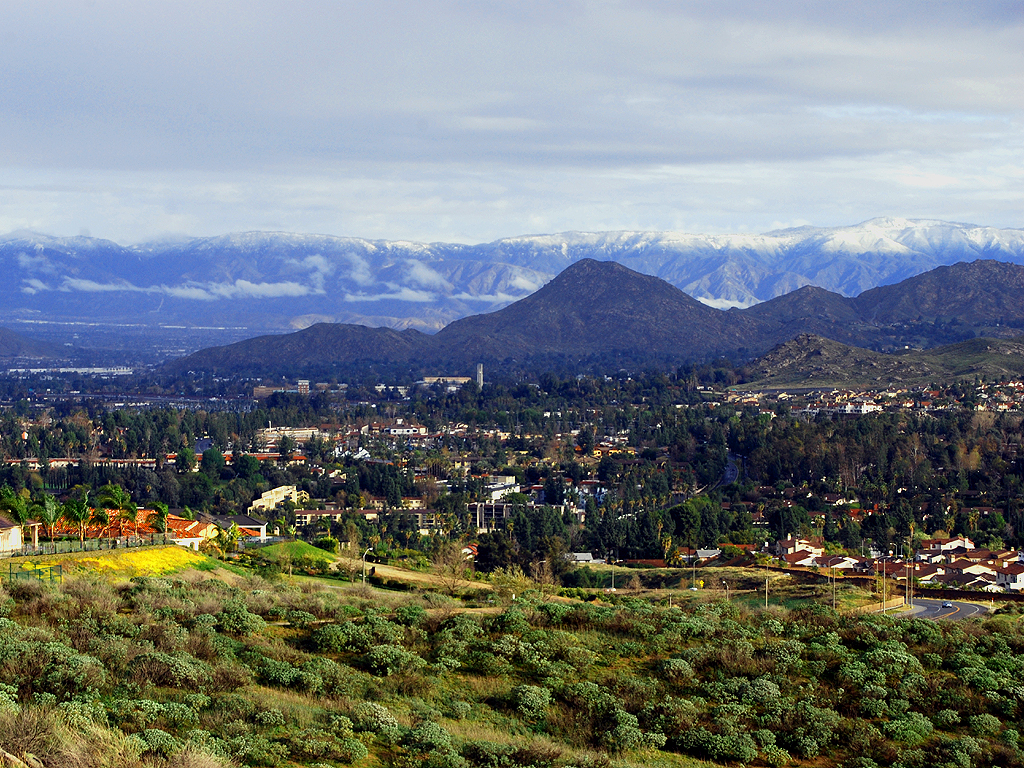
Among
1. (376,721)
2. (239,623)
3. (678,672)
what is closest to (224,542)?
(239,623)

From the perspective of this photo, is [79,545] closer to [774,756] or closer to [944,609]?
[774,756]

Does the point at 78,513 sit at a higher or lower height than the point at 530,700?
higher

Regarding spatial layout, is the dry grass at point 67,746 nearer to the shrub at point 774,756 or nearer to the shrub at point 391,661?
the shrub at point 391,661

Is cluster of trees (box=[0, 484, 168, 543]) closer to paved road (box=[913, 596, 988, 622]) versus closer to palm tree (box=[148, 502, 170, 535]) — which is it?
palm tree (box=[148, 502, 170, 535])

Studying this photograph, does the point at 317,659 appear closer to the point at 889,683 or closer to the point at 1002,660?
the point at 889,683

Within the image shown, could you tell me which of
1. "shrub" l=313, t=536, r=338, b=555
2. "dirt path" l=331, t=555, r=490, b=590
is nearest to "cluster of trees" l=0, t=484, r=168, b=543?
"dirt path" l=331, t=555, r=490, b=590

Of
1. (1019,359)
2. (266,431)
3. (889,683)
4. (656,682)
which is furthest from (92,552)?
(1019,359)

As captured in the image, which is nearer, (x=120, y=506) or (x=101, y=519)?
(x=101, y=519)
